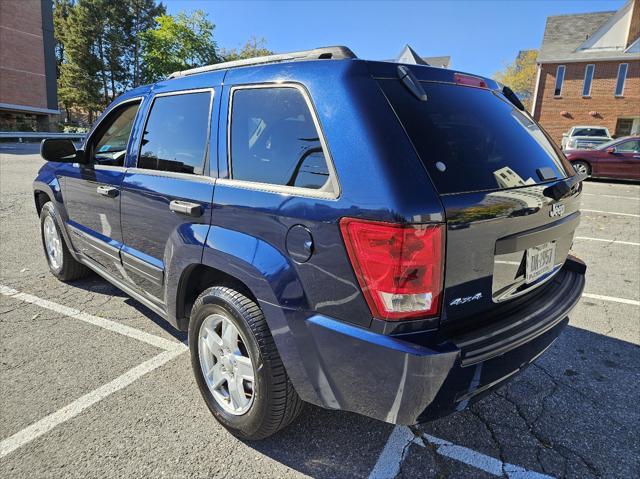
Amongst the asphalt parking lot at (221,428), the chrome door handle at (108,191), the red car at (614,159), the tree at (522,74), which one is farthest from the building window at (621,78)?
the chrome door handle at (108,191)

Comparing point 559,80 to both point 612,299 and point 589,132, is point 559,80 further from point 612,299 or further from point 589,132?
point 612,299

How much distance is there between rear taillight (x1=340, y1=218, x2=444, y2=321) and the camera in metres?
1.67

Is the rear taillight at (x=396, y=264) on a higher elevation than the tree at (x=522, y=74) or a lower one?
lower

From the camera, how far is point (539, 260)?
224 cm

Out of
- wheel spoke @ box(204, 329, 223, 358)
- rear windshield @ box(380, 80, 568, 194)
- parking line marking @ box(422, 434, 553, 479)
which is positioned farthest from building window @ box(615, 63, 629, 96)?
wheel spoke @ box(204, 329, 223, 358)

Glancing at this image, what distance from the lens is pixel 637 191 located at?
12.7 m

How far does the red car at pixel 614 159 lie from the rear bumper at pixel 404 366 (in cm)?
1420

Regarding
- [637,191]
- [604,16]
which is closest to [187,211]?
[637,191]

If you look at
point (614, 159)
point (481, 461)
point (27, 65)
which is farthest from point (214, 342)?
point (27, 65)

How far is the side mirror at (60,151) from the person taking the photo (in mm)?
3590

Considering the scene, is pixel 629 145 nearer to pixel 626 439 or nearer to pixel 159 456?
pixel 626 439

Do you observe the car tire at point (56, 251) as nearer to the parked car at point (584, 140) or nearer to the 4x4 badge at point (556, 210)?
the 4x4 badge at point (556, 210)

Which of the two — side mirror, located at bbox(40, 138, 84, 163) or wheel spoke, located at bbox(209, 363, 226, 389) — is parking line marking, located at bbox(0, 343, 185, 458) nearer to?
wheel spoke, located at bbox(209, 363, 226, 389)

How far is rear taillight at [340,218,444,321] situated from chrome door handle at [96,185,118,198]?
214 centimetres
